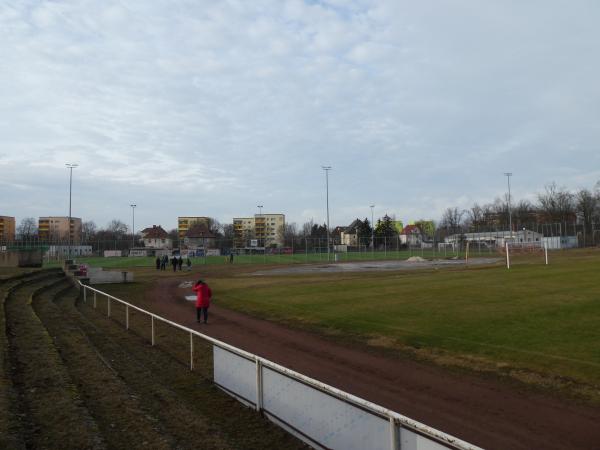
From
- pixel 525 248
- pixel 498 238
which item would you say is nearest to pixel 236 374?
pixel 525 248

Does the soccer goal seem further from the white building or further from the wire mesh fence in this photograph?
the white building

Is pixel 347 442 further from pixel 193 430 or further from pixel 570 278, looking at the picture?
pixel 570 278

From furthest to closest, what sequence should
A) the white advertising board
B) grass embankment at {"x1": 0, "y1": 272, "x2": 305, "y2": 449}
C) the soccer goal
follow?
the soccer goal → the white advertising board → grass embankment at {"x1": 0, "y1": 272, "x2": 305, "y2": 449}

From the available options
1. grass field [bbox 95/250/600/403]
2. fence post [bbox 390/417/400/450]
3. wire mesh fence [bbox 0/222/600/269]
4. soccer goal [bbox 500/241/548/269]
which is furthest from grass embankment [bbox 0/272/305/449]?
soccer goal [bbox 500/241/548/269]

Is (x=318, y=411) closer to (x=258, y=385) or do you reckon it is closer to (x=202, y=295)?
(x=258, y=385)

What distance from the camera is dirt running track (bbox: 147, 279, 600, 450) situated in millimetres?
7008

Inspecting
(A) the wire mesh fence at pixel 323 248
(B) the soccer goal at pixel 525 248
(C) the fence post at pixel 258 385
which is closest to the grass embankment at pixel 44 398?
(C) the fence post at pixel 258 385

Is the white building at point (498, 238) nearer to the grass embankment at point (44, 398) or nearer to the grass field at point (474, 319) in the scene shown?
the grass field at point (474, 319)

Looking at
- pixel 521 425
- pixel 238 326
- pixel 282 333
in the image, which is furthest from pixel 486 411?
pixel 238 326

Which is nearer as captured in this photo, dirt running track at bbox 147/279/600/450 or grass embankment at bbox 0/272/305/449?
grass embankment at bbox 0/272/305/449

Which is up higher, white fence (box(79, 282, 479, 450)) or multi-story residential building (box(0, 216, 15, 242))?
multi-story residential building (box(0, 216, 15, 242))

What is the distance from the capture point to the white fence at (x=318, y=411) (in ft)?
14.6

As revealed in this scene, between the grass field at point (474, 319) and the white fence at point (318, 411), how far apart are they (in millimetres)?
5156

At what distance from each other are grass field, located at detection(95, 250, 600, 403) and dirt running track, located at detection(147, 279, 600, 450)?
843 millimetres
